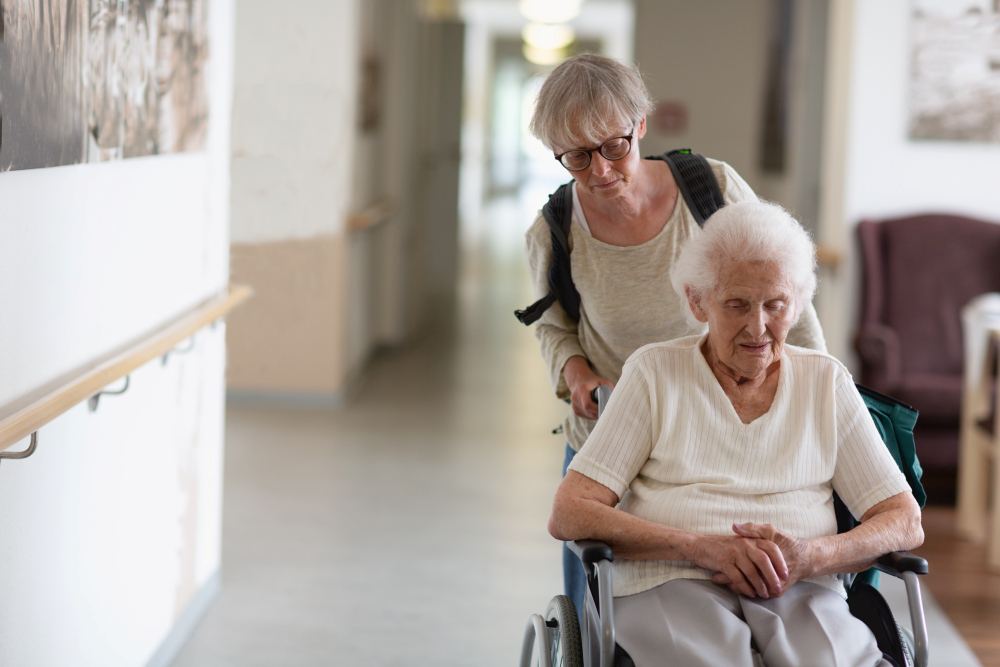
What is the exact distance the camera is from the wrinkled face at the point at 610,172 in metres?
1.84

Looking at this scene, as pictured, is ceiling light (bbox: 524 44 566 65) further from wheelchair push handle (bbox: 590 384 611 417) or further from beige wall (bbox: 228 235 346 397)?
wheelchair push handle (bbox: 590 384 611 417)

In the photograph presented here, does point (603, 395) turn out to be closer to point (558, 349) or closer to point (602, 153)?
point (558, 349)

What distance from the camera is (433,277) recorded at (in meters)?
9.20

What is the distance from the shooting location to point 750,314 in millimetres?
1767

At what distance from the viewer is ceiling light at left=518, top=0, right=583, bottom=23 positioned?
35.3 feet

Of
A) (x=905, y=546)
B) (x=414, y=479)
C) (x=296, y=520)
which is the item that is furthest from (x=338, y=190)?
(x=905, y=546)

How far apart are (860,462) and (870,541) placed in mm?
148

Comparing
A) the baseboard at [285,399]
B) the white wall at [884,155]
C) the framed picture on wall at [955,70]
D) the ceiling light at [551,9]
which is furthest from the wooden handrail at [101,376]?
the ceiling light at [551,9]

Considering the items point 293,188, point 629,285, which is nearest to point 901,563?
point 629,285

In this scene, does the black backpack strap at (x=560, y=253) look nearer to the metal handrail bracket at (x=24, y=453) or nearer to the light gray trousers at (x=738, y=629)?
the light gray trousers at (x=738, y=629)

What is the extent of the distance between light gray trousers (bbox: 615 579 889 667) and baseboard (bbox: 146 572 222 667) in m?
1.53

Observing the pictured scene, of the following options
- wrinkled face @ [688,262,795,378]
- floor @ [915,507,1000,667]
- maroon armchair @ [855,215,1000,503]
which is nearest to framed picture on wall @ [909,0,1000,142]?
maroon armchair @ [855,215,1000,503]

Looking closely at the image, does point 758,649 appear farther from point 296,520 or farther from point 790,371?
point 296,520

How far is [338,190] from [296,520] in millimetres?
2199
